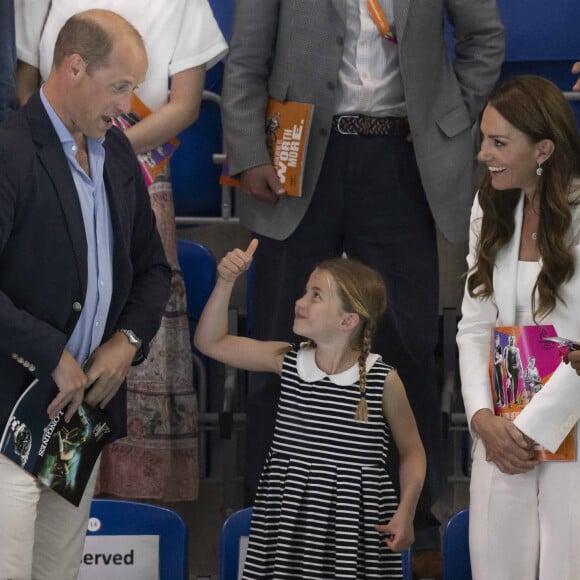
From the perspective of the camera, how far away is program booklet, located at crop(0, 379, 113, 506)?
2.50 metres

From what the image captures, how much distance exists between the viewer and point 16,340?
241 centimetres

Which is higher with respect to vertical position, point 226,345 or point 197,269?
point 197,269

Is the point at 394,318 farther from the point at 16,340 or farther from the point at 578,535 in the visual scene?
the point at 16,340

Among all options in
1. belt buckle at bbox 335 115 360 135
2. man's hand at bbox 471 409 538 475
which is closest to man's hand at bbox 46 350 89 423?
man's hand at bbox 471 409 538 475

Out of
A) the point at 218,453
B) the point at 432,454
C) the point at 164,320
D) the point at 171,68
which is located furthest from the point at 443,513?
the point at 171,68

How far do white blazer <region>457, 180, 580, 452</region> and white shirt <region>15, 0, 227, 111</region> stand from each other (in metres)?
1.12

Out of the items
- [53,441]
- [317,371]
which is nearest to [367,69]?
[317,371]

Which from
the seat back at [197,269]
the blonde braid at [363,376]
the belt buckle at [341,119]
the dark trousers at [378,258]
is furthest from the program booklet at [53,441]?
the seat back at [197,269]

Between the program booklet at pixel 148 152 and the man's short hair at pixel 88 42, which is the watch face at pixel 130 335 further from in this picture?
the program booklet at pixel 148 152

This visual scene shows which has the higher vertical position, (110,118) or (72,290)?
(110,118)

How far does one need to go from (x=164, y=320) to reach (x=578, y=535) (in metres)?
1.54

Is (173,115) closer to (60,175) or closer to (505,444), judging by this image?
(60,175)

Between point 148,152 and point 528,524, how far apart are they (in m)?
1.62

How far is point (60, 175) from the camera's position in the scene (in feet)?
8.18
